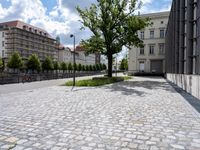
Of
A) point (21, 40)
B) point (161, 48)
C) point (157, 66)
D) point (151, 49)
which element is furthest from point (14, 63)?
point (161, 48)

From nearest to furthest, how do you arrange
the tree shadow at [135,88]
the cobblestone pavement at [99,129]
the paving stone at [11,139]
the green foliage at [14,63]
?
the cobblestone pavement at [99,129]
the paving stone at [11,139]
the tree shadow at [135,88]
the green foliage at [14,63]

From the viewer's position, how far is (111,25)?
31.0 m

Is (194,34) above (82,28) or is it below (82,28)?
below

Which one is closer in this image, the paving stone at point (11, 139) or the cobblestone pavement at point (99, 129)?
the cobblestone pavement at point (99, 129)

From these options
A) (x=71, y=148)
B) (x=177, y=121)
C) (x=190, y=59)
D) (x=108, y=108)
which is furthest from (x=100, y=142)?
(x=190, y=59)

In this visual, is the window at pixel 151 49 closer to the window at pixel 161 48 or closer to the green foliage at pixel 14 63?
the window at pixel 161 48

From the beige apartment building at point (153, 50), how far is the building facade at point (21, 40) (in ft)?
182

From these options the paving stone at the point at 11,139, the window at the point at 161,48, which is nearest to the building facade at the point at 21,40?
the window at the point at 161,48

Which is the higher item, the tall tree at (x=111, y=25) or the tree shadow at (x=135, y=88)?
the tall tree at (x=111, y=25)

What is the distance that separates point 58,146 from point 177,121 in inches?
163

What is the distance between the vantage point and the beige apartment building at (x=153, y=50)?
5041cm

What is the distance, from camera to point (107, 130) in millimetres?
6160

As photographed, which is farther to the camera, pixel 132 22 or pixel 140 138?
pixel 132 22

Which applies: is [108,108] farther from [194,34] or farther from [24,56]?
[24,56]
